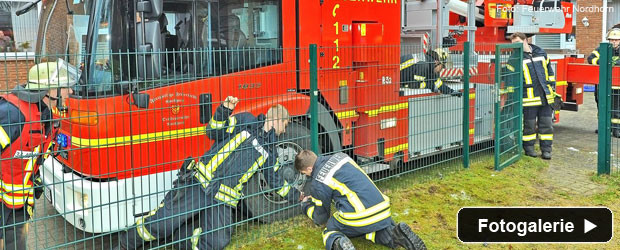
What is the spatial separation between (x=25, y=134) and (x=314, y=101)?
2.33 metres

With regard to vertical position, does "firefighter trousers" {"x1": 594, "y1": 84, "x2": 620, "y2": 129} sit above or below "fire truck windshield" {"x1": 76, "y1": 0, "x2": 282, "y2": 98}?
below

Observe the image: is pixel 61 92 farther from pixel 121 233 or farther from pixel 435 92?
pixel 435 92

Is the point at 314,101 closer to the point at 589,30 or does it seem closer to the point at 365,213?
the point at 365,213

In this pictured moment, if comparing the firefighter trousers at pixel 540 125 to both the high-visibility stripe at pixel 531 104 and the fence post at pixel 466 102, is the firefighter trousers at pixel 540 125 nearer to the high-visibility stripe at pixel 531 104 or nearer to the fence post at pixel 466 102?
the high-visibility stripe at pixel 531 104

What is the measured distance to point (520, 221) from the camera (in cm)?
526

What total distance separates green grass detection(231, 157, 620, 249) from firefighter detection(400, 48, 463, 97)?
1.05m

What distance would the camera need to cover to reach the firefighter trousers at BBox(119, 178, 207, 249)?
4.25 metres

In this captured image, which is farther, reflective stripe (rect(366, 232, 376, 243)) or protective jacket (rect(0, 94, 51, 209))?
reflective stripe (rect(366, 232, 376, 243))

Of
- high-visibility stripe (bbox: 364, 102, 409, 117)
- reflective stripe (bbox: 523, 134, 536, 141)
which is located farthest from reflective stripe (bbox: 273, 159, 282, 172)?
reflective stripe (bbox: 523, 134, 536, 141)

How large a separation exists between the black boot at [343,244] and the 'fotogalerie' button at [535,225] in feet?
3.92

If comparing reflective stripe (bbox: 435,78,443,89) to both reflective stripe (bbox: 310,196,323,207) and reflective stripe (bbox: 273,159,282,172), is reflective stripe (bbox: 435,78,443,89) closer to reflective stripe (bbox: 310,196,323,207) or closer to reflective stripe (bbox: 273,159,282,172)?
reflective stripe (bbox: 273,159,282,172)

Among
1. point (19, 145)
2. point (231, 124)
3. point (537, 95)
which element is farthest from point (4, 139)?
point (537, 95)

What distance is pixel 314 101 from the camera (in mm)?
4992

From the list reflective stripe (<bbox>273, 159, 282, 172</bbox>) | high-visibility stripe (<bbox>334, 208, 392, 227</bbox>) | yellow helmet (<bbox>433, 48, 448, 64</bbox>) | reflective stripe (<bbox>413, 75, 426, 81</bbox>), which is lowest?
high-visibility stripe (<bbox>334, 208, 392, 227</bbox>)
